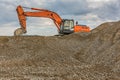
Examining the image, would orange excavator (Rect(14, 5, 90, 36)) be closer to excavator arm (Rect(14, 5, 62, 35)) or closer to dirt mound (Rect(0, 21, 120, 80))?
excavator arm (Rect(14, 5, 62, 35))

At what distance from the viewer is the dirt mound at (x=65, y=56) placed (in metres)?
27.1

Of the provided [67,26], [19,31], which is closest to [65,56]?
[19,31]

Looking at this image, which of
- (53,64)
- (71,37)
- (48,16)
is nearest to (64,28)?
(48,16)

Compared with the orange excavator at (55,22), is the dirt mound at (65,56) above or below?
below

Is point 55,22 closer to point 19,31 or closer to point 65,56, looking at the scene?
point 19,31

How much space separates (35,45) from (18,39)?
151 inches

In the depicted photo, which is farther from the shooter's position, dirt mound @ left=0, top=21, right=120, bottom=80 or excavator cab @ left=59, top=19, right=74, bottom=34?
excavator cab @ left=59, top=19, right=74, bottom=34

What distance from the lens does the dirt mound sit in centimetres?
2714

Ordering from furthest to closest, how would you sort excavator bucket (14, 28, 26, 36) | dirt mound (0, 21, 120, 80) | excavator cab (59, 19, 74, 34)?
excavator cab (59, 19, 74, 34), excavator bucket (14, 28, 26, 36), dirt mound (0, 21, 120, 80)

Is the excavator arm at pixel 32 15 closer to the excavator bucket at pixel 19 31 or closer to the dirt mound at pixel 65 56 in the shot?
the excavator bucket at pixel 19 31

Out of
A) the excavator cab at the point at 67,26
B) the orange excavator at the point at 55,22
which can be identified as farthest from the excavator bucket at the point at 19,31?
the excavator cab at the point at 67,26

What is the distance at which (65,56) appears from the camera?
123ft

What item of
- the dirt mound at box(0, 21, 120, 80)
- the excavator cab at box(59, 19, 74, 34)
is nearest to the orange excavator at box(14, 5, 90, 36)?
the excavator cab at box(59, 19, 74, 34)

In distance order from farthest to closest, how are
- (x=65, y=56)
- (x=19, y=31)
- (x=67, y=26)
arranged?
(x=67, y=26), (x=19, y=31), (x=65, y=56)
